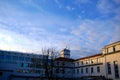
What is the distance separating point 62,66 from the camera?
61.1 meters

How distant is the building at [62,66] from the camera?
43.9 m

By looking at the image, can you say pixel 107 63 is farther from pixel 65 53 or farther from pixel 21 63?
pixel 65 53

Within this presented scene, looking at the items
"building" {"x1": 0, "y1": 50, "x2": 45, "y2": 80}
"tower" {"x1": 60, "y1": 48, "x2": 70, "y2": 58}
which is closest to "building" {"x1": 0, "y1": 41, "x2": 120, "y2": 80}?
"building" {"x1": 0, "y1": 50, "x2": 45, "y2": 80}

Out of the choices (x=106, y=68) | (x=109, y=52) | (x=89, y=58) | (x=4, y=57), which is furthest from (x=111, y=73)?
(x=4, y=57)

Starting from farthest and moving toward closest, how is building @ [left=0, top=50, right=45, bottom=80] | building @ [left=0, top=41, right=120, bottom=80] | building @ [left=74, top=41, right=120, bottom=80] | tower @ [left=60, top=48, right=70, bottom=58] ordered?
tower @ [left=60, top=48, right=70, bottom=58]
building @ [left=0, top=50, right=45, bottom=80]
building @ [left=0, top=41, right=120, bottom=80]
building @ [left=74, top=41, right=120, bottom=80]

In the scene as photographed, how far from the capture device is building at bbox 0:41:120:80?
43875 mm

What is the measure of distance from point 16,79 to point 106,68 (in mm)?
23927

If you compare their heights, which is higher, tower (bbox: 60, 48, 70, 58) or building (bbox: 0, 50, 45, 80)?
tower (bbox: 60, 48, 70, 58)

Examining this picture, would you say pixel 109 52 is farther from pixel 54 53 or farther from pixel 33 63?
pixel 33 63

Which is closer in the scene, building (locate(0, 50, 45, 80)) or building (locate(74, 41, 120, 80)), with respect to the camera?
building (locate(74, 41, 120, 80))

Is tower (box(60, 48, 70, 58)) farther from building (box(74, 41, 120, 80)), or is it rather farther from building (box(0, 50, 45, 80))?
building (box(74, 41, 120, 80))

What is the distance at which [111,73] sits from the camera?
147ft

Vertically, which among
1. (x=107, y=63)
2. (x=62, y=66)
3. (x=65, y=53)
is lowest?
(x=62, y=66)

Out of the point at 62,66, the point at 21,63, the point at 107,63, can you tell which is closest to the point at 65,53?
the point at 62,66
